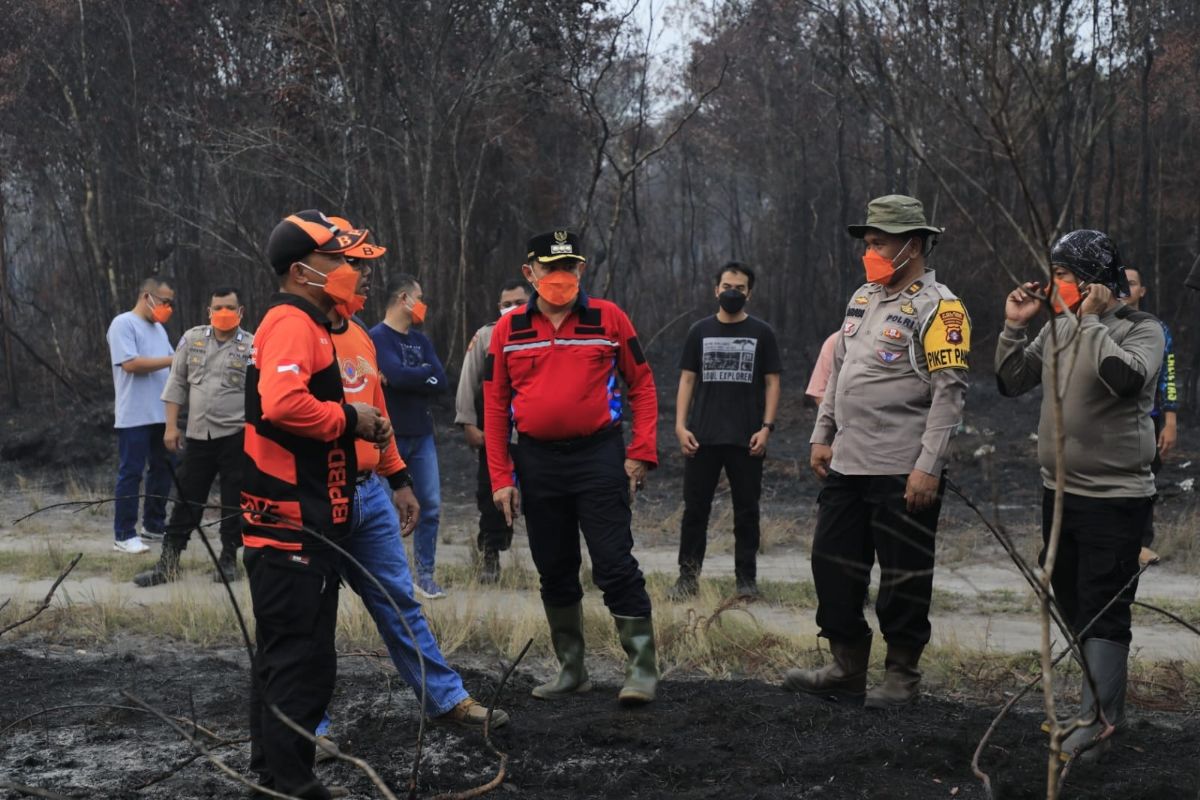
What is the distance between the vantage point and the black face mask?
8.18m

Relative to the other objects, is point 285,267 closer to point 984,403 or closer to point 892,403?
point 892,403

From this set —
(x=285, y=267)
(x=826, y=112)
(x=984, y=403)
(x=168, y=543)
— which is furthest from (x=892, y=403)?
(x=826, y=112)

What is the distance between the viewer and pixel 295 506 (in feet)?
13.6

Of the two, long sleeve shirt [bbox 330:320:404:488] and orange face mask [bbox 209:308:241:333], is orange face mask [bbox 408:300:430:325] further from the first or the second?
long sleeve shirt [bbox 330:320:404:488]

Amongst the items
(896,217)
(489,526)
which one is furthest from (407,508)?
(489,526)

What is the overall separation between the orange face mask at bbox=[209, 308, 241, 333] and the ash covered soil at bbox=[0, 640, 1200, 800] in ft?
10.5

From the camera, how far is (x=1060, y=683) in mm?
6102

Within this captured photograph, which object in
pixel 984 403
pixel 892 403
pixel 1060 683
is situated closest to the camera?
pixel 892 403

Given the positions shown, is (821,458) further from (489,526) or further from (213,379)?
(213,379)

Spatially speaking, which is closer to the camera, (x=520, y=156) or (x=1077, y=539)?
(x=1077, y=539)

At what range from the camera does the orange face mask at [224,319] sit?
8.66 m

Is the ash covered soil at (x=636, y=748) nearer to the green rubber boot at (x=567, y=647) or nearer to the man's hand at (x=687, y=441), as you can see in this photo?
the green rubber boot at (x=567, y=647)

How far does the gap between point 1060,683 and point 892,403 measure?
184 centimetres

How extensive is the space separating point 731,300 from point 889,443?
10.1 ft
